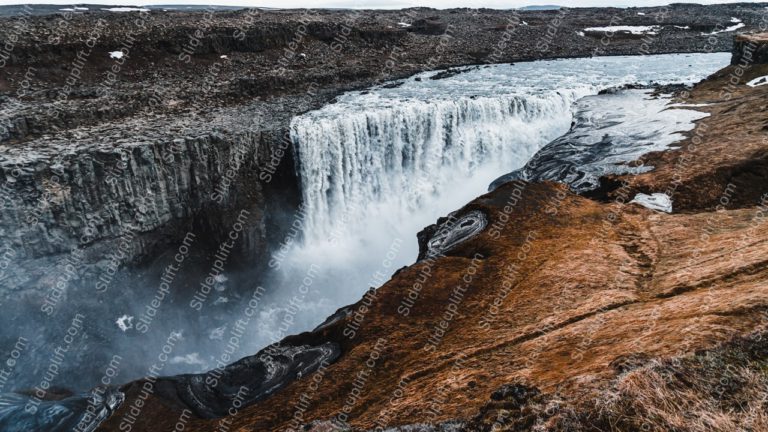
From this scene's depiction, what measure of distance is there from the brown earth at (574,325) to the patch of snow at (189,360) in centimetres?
1276

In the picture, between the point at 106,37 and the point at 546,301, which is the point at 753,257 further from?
the point at 106,37

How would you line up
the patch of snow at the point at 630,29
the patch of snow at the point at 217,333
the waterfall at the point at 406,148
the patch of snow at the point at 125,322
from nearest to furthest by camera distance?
the patch of snow at the point at 125,322
the patch of snow at the point at 217,333
the waterfall at the point at 406,148
the patch of snow at the point at 630,29

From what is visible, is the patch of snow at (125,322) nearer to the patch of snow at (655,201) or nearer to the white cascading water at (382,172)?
the white cascading water at (382,172)

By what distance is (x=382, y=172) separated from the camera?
1076 inches

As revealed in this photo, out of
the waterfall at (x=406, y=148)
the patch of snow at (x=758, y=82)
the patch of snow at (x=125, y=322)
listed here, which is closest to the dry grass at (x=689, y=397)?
the patch of snow at (x=125, y=322)

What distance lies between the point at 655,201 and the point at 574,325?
7591 mm

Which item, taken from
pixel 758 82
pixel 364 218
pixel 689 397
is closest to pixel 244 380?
pixel 689 397

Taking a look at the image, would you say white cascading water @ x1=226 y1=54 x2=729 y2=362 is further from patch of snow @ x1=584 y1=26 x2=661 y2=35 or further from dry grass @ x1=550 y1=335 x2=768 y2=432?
patch of snow @ x1=584 y1=26 x2=661 y2=35

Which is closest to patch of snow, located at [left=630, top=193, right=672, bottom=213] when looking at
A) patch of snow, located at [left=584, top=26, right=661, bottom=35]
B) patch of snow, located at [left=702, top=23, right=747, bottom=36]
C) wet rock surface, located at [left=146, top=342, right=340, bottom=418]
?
wet rock surface, located at [left=146, top=342, right=340, bottom=418]

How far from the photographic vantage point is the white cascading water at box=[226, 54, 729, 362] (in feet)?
81.9

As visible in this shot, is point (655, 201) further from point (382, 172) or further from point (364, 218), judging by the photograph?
point (364, 218)

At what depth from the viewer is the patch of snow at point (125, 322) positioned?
20.7 metres

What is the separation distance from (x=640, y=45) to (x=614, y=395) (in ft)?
232

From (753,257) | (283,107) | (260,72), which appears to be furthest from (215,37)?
(753,257)
